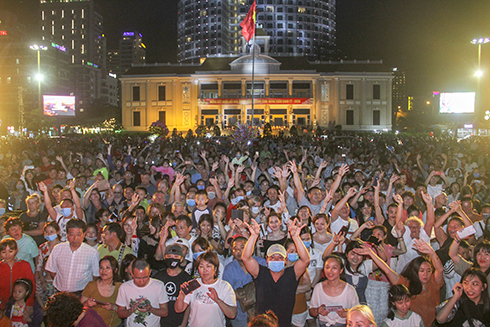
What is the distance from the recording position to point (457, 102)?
38.8 meters

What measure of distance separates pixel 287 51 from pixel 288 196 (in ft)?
288

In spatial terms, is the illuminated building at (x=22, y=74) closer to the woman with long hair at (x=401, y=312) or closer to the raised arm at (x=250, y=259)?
the raised arm at (x=250, y=259)

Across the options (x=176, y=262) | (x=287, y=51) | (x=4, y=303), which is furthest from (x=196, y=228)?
(x=287, y=51)

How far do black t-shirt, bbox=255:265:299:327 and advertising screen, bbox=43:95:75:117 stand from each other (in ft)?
143

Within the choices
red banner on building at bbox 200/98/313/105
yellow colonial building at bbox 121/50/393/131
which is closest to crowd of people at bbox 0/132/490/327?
red banner on building at bbox 200/98/313/105

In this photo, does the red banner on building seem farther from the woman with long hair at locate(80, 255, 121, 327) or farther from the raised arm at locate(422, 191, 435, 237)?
the woman with long hair at locate(80, 255, 121, 327)

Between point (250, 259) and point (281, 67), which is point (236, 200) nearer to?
point (250, 259)

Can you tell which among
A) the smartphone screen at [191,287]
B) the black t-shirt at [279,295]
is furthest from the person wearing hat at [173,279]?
the black t-shirt at [279,295]

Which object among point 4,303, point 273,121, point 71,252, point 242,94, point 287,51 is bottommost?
point 4,303

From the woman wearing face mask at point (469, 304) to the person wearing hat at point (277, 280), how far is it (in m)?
1.51

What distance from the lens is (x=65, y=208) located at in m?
6.12

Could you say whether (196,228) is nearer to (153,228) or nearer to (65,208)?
(153,228)

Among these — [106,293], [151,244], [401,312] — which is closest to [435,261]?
[401,312]

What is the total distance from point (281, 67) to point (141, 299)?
51.8 meters
